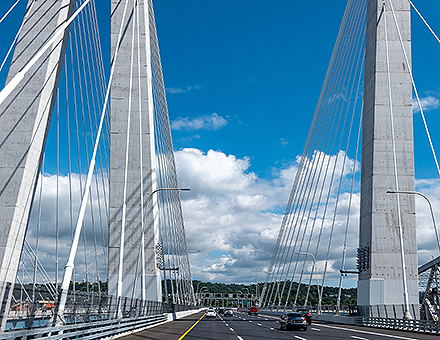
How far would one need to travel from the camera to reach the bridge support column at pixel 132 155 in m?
32.3

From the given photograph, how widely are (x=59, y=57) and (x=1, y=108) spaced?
3.46 meters

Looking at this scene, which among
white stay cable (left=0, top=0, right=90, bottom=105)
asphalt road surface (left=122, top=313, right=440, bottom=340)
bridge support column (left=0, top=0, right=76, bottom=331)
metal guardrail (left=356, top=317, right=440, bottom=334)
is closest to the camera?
white stay cable (left=0, top=0, right=90, bottom=105)

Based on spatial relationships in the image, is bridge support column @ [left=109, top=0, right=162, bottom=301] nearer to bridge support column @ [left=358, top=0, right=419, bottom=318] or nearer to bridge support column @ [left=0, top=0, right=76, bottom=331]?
bridge support column @ [left=0, top=0, right=76, bottom=331]

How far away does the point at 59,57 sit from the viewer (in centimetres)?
2095

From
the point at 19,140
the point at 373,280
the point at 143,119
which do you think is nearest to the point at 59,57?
the point at 19,140

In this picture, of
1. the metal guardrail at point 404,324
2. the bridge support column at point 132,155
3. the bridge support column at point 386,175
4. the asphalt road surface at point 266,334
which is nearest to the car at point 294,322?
the asphalt road surface at point 266,334

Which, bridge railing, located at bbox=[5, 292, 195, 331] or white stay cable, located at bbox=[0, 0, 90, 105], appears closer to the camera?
white stay cable, located at bbox=[0, 0, 90, 105]

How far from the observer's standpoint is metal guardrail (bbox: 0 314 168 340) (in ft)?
33.3

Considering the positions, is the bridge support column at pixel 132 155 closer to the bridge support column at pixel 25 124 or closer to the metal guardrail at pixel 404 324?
the bridge support column at pixel 25 124

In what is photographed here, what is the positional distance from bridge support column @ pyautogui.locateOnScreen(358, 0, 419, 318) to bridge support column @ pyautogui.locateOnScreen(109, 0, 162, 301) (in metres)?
15.1

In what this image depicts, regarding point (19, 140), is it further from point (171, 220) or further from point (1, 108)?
point (171, 220)

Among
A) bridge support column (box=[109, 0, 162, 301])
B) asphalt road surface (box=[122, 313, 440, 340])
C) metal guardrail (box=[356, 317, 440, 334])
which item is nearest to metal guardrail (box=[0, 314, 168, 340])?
asphalt road surface (box=[122, 313, 440, 340])

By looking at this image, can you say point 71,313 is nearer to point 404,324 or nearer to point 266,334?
point 266,334

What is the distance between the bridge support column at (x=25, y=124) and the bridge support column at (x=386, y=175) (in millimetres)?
21237
